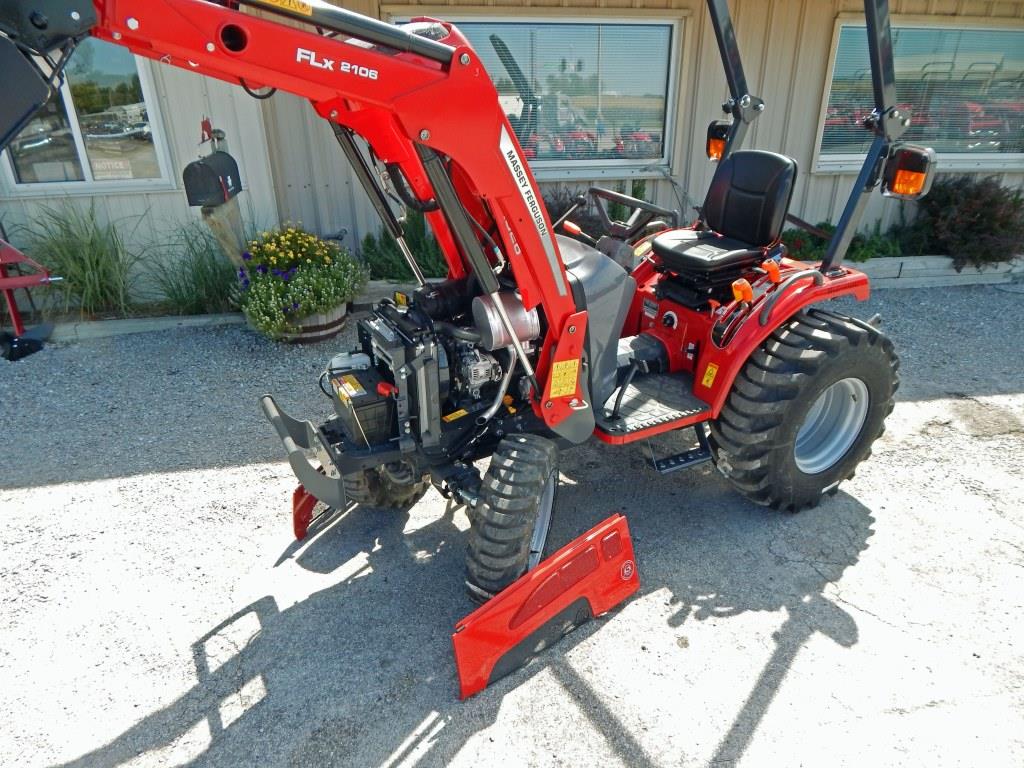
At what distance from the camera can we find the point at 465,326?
2836 millimetres

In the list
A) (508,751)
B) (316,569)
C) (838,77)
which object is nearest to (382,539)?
(316,569)

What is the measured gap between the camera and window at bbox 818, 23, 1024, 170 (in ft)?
22.6

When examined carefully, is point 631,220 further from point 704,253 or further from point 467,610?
point 467,610

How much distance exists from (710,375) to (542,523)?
103 centimetres

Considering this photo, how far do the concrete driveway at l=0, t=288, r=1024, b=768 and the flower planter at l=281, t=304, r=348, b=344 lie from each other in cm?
125

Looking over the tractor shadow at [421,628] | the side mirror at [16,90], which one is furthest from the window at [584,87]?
the side mirror at [16,90]

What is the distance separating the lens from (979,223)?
6.71 meters

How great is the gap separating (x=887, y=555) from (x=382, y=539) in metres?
2.32

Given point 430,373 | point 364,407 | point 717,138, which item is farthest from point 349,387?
point 717,138

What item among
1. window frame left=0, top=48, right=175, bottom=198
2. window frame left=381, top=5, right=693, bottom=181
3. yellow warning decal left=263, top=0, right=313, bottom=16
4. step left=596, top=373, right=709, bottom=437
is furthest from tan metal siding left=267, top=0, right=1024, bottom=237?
yellow warning decal left=263, top=0, right=313, bottom=16

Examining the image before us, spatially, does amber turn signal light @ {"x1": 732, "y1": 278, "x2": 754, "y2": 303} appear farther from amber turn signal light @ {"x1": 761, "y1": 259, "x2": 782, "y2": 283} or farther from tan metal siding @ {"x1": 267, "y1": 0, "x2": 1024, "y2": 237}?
tan metal siding @ {"x1": 267, "y1": 0, "x2": 1024, "y2": 237}

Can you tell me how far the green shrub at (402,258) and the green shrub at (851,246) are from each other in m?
3.40

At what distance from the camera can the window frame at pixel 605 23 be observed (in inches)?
233

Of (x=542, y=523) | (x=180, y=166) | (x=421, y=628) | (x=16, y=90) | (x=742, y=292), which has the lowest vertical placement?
(x=421, y=628)
